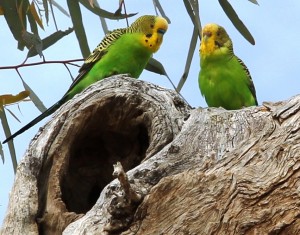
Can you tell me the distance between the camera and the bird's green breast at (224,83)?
3.55 m

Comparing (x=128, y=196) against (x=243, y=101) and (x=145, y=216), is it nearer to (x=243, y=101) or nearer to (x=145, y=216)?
(x=145, y=216)

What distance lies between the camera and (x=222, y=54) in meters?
3.64

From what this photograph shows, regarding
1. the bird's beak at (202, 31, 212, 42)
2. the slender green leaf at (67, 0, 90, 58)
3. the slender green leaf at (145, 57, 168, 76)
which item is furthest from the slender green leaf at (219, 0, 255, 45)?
the slender green leaf at (67, 0, 90, 58)

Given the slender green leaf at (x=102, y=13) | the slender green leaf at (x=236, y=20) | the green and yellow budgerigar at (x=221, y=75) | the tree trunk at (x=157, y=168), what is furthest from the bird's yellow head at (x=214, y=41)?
the tree trunk at (x=157, y=168)

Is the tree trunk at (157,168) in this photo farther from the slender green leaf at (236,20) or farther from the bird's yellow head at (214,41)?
the bird's yellow head at (214,41)

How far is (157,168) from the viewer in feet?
7.09

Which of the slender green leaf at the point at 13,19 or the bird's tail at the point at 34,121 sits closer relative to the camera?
the bird's tail at the point at 34,121

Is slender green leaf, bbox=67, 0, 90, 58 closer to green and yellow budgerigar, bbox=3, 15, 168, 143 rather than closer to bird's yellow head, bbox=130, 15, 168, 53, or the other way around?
green and yellow budgerigar, bbox=3, 15, 168, 143

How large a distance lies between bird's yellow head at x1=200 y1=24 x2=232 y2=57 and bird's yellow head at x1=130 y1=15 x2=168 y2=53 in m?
0.20

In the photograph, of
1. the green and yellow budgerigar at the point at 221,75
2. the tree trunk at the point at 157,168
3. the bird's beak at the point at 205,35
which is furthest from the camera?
the bird's beak at the point at 205,35

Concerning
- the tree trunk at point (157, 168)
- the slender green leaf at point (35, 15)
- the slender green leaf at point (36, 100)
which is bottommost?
the tree trunk at point (157, 168)

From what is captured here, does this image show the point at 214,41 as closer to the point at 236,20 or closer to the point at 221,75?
the point at 221,75

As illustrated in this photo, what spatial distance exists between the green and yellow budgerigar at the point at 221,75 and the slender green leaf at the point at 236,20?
261 millimetres

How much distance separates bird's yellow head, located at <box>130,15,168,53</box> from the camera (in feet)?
11.6
